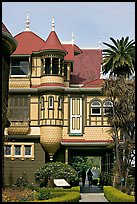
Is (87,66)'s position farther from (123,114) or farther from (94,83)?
(123,114)

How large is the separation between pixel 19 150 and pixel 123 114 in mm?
9163

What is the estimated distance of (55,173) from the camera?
2998 centimetres

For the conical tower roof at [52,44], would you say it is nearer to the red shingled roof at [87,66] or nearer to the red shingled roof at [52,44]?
the red shingled roof at [52,44]

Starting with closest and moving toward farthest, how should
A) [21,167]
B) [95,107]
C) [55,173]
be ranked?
1. [55,173]
2. [21,167]
3. [95,107]

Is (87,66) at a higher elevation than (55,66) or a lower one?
higher

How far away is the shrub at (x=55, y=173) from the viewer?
1179 inches

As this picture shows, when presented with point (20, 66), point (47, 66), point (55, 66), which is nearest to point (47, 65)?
point (47, 66)

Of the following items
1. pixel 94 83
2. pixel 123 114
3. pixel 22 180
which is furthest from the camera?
pixel 94 83

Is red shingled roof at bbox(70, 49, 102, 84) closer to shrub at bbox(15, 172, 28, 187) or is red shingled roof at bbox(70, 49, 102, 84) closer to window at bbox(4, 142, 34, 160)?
window at bbox(4, 142, 34, 160)

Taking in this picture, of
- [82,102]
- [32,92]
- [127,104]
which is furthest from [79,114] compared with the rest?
[127,104]

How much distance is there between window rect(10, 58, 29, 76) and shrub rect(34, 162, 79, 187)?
7.95 metres

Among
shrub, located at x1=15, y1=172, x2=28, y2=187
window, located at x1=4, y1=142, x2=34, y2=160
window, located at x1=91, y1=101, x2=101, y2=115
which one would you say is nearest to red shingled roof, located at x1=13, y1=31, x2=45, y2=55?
window, located at x1=91, y1=101, x2=101, y2=115

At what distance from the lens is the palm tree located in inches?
1329

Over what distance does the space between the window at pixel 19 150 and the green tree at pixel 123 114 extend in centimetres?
734
